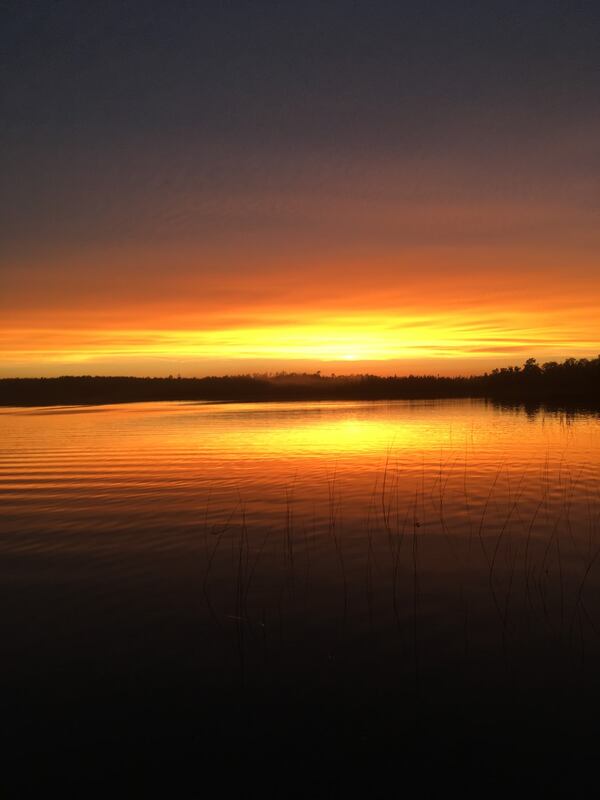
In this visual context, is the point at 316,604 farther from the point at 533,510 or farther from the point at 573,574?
the point at 533,510

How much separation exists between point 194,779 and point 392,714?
2632 millimetres

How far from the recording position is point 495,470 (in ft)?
83.9

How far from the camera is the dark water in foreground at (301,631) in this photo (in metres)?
7.19

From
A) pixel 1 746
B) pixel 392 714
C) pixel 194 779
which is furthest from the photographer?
pixel 392 714

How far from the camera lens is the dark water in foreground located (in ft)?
23.6

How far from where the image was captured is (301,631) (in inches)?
400

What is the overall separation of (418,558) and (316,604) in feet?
11.5

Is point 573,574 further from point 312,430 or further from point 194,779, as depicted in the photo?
point 312,430

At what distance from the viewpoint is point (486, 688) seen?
8312 millimetres

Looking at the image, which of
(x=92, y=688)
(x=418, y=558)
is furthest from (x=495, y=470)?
(x=92, y=688)

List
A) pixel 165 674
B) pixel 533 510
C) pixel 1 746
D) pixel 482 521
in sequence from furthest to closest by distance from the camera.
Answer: pixel 533 510
pixel 482 521
pixel 165 674
pixel 1 746

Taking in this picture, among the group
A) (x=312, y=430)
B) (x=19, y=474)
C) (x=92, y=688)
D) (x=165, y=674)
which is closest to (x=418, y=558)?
(x=165, y=674)

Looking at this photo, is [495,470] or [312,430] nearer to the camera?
[495,470]

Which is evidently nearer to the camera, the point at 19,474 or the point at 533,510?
the point at 533,510
